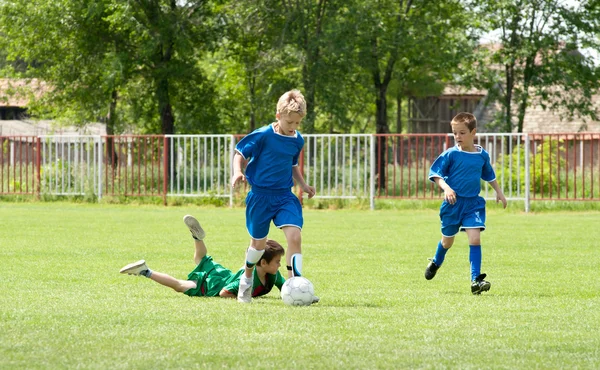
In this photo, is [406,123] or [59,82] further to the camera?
[406,123]

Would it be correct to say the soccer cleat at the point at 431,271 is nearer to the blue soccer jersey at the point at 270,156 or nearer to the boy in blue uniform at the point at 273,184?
the boy in blue uniform at the point at 273,184

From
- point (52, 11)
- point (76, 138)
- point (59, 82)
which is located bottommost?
point (76, 138)

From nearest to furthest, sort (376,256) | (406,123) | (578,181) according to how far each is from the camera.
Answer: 1. (376,256)
2. (578,181)
3. (406,123)

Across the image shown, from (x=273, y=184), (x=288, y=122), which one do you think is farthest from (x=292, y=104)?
(x=273, y=184)

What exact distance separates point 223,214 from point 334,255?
33.8 feet

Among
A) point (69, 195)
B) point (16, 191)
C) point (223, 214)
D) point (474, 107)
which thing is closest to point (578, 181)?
point (223, 214)

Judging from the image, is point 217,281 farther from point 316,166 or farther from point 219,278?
point 316,166

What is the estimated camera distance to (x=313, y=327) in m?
6.87

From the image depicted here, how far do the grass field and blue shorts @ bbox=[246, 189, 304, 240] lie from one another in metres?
0.62

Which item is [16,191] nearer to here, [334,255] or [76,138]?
[76,138]

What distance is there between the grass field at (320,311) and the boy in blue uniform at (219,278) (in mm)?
134

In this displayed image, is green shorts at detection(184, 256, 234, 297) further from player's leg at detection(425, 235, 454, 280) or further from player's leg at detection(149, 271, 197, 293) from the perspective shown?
player's leg at detection(425, 235, 454, 280)

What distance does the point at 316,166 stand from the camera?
1050 inches

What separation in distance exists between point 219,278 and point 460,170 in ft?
8.53
